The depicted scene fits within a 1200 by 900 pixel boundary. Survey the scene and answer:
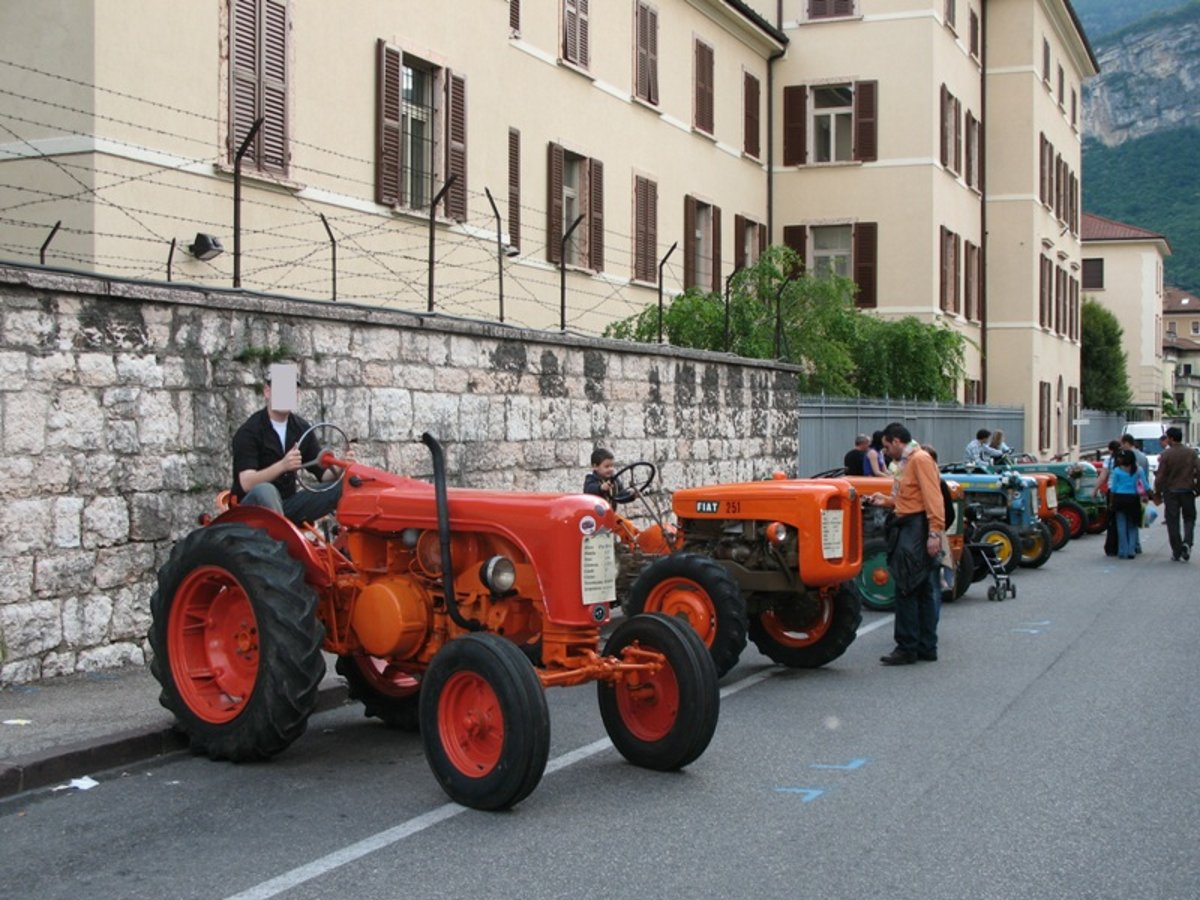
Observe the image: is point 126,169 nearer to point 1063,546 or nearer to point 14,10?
point 14,10

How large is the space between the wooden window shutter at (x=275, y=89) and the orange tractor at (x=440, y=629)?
29.1 ft

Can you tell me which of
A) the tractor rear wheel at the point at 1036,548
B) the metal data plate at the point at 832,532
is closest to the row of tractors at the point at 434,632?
the metal data plate at the point at 832,532

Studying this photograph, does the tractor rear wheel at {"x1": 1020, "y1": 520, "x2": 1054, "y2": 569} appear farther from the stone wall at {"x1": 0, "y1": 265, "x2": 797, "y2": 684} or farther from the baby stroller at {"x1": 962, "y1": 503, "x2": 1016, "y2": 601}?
the stone wall at {"x1": 0, "y1": 265, "x2": 797, "y2": 684}

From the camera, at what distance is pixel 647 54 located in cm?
2722

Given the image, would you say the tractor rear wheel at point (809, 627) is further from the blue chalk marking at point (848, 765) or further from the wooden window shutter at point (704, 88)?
the wooden window shutter at point (704, 88)

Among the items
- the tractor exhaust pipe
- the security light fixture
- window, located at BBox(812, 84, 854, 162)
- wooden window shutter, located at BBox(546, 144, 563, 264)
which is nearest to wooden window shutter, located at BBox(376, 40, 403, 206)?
the security light fixture

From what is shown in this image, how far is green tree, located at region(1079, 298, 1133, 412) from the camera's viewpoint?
244 feet

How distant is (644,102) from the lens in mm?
26844

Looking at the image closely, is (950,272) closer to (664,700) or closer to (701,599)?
(701,599)

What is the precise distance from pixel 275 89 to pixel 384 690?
959 centimetres

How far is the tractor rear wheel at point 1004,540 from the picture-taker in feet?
59.5

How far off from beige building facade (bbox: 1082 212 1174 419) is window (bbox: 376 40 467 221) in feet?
222

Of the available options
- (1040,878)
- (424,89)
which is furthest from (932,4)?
(1040,878)

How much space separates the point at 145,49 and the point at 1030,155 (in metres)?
33.7
